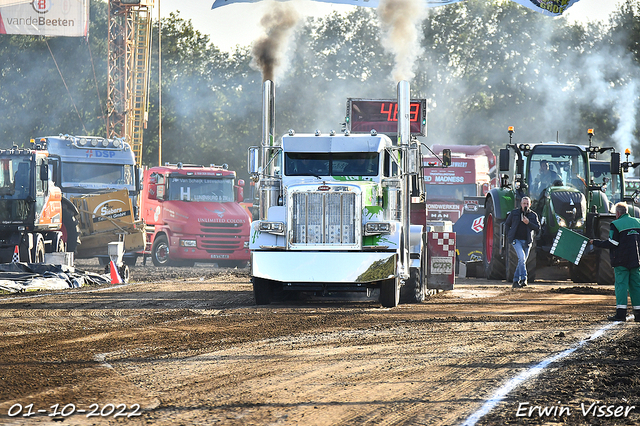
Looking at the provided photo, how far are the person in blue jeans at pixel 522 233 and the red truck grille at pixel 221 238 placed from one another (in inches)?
429

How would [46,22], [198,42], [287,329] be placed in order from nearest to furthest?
[287,329], [46,22], [198,42]

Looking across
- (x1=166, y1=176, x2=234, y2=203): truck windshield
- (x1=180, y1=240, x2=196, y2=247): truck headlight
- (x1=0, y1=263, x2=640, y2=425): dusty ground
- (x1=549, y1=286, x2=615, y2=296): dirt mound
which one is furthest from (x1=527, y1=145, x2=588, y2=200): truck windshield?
(x1=180, y1=240, x2=196, y2=247): truck headlight

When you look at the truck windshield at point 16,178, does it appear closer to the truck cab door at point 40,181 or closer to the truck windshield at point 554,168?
the truck cab door at point 40,181

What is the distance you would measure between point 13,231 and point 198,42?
142 ft

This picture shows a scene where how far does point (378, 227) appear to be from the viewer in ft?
44.9

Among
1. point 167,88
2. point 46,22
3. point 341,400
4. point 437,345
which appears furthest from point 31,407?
point 167,88

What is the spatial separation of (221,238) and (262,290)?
1349 cm

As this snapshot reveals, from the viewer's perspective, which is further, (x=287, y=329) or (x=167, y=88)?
(x=167, y=88)

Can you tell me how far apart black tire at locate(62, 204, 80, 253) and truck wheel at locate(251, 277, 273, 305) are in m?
11.2

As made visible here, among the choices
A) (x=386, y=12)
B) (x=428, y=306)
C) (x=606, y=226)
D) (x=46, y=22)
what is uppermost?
(x=46, y=22)

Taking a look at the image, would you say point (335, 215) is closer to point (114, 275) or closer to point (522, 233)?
point (522, 233)

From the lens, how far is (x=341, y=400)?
6.88 meters

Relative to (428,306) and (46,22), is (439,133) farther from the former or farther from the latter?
(428,306)

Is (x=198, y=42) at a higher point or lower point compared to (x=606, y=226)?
higher
